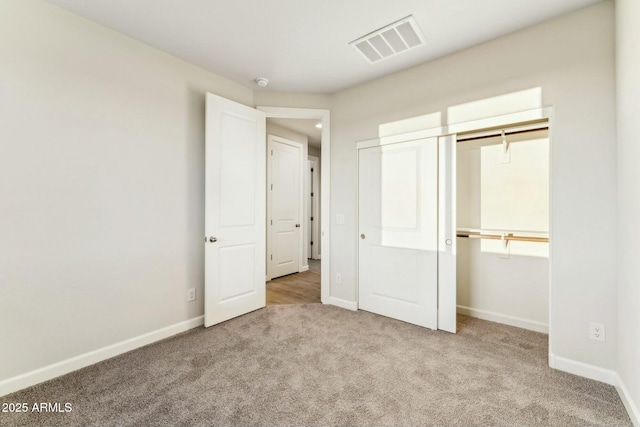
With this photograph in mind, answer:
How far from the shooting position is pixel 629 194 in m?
1.63

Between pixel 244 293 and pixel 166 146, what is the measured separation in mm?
1719

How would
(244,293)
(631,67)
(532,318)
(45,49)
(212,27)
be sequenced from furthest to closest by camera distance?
(244,293)
(532,318)
(212,27)
(45,49)
(631,67)

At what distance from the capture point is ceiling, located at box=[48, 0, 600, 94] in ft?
6.50

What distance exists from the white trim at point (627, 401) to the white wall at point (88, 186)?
3268mm

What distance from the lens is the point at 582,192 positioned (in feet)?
6.51

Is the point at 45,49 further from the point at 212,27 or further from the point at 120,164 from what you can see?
the point at 212,27

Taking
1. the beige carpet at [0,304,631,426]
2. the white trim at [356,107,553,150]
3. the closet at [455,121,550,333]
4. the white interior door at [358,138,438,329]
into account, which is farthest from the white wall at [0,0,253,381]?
the closet at [455,121,550,333]

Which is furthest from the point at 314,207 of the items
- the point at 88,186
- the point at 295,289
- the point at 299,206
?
the point at 88,186

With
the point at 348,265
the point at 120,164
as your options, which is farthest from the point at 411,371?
the point at 120,164

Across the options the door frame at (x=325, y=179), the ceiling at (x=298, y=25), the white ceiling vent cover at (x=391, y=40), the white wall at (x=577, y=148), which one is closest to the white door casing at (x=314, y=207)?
the door frame at (x=325, y=179)

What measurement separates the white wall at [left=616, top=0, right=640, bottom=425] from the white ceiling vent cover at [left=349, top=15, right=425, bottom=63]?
1.24m

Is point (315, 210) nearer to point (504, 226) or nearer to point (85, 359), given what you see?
point (504, 226)

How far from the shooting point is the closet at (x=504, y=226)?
2.79 metres

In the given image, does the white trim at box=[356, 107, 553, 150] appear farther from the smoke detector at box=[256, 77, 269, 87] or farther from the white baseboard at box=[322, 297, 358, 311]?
the white baseboard at box=[322, 297, 358, 311]
